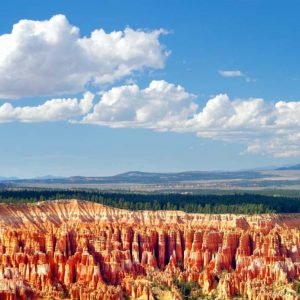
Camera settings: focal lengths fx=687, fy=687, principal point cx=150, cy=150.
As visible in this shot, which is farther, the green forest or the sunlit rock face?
the green forest

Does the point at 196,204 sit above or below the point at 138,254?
above

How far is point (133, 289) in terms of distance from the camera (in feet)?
348

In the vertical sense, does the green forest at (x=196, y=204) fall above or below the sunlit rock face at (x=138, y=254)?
above

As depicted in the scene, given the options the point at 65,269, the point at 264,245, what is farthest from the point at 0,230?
the point at 264,245

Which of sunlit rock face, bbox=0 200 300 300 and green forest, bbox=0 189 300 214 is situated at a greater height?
green forest, bbox=0 189 300 214

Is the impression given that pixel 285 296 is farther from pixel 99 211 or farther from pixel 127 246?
pixel 99 211

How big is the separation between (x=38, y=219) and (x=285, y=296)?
48.8 meters

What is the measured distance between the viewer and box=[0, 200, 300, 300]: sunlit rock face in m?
106

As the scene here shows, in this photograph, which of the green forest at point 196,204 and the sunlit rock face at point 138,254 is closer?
the sunlit rock face at point 138,254

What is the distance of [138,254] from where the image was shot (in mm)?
121000

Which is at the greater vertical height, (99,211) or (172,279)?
(99,211)

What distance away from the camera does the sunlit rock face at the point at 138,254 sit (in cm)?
10569

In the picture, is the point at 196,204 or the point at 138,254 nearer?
the point at 138,254

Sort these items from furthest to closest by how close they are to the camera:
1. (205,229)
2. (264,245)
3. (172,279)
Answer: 1. (205,229)
2. (264,245)
3. (172,279)
